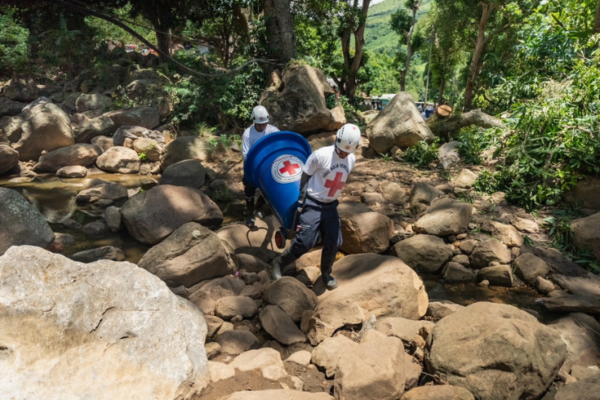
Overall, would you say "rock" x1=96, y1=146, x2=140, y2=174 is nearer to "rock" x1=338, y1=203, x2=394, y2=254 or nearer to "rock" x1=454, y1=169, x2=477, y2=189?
"rock" x1=338, y1=203, x2=394, y2=254

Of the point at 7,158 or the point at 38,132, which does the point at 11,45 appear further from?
the point at 7,158

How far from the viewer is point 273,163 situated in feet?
16.0

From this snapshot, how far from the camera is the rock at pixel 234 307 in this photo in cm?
382

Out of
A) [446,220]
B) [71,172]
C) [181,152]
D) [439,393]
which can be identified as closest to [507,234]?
[446,220]

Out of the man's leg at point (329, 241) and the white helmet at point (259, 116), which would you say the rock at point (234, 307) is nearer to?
the man's leg at point (329, 241)

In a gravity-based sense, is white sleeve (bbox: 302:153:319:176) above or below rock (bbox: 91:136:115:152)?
above

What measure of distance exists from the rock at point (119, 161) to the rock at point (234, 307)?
267 inches

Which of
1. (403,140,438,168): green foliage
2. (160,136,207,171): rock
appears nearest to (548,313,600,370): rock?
(403,140,438,168): green foliage

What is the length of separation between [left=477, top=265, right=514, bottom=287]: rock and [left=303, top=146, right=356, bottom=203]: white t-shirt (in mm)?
2318

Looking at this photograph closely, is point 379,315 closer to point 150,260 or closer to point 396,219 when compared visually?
point 150,260

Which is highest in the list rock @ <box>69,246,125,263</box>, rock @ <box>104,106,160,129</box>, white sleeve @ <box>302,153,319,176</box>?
white sleeve @ <box>302,153,319,176</box>

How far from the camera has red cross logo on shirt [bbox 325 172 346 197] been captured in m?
4.02

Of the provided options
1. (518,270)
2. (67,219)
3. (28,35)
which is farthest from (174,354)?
(28,35)

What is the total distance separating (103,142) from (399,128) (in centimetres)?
712
